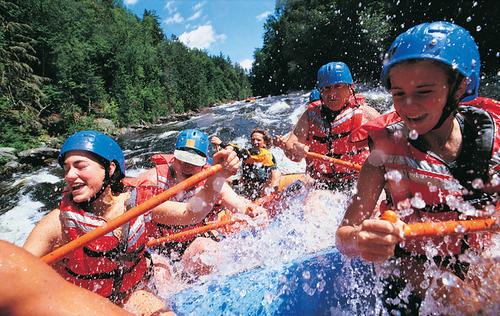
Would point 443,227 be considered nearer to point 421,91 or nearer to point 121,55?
point 421,91

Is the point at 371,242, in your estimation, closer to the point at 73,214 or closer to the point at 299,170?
the point at 73,214

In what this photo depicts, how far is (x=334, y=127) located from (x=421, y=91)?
2861mm

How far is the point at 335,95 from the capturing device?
433cm

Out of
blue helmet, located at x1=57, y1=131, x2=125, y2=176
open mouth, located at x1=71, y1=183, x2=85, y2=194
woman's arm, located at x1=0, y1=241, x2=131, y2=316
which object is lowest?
open mouth, located at x1=71, y1=183, x2=85, y2=194

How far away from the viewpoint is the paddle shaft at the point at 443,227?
131cm

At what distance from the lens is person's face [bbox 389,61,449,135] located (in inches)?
63.6

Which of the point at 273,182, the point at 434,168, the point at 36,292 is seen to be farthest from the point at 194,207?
the point at 273,182

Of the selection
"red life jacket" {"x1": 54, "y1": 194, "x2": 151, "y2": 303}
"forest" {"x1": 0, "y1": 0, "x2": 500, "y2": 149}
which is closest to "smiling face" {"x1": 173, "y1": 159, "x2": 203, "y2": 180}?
"red life jacket" {"x1": 54, "y1": 194, "x2": 151, "y2": 303}

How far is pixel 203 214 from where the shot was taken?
9.01ft

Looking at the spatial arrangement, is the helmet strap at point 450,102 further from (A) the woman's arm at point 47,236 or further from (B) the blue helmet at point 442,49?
(A) the woman's arm at point 47,236

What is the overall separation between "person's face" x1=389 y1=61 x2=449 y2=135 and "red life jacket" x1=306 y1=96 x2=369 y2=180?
8.87ft

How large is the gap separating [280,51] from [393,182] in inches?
1798

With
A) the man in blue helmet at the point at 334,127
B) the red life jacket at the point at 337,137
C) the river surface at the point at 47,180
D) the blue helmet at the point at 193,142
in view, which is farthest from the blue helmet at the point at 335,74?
the river surface at the point at 47,180

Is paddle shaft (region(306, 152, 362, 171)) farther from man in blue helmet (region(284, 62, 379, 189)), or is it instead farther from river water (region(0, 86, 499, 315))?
river water (region(0, 86, 499, 315))
